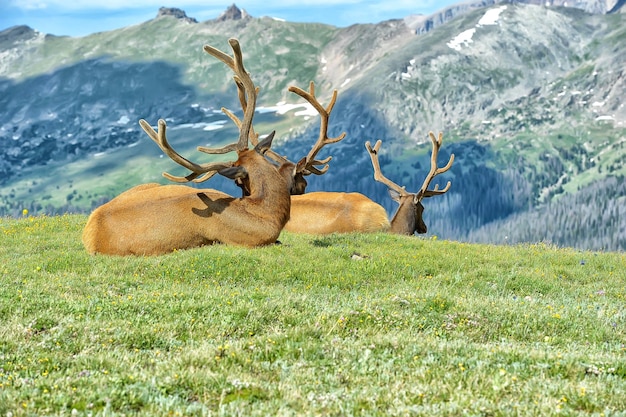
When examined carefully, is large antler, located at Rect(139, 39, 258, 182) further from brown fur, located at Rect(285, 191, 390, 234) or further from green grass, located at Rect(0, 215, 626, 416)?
brown fur, located at Rect(285, 191, 390, 234)

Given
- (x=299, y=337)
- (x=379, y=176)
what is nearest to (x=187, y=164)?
(x=299, y=337)

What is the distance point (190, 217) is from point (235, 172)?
1.97 metres

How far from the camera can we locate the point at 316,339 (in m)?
10.1

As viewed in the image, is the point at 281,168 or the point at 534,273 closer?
the point at 534,273

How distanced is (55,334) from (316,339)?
11.3 feet

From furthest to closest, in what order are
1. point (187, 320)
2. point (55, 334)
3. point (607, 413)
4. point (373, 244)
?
point (373, 244)
point (187, 320)
point (55, 334)
point (607, 413)

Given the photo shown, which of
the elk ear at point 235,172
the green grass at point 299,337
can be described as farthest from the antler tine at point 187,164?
the green grass at point 299,337

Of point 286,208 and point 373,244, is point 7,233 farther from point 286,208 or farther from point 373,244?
point 373,244

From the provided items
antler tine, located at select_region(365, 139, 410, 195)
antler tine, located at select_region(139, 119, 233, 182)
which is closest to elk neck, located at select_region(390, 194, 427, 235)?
antler tine, located at select_region(365, 139, 410, 195)

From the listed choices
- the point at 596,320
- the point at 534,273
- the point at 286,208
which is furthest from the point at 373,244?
the point at 596,320

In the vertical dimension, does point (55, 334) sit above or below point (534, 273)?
above

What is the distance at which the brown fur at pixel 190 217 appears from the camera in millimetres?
18969

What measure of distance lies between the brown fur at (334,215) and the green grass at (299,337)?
8.22 m

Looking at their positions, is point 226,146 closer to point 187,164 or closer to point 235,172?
point 235,172
